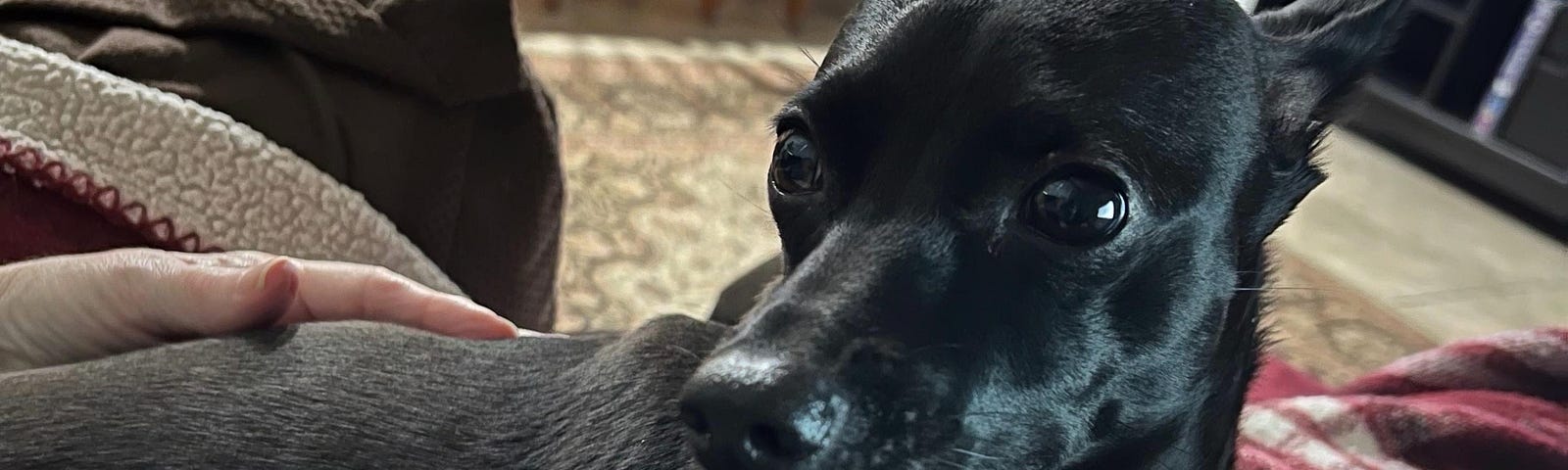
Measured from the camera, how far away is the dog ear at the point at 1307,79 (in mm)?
873

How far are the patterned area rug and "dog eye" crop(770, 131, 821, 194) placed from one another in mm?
1192

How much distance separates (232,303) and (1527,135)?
4.17 metres

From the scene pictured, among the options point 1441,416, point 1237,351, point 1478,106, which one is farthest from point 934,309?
point 1478,106

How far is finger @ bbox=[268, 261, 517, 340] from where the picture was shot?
3.49 feet

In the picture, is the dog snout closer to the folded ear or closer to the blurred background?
the folded ear

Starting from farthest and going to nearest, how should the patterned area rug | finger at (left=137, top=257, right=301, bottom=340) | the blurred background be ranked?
the blurred background < the patterned area rug < finger at (left=137, top=257, right=301, bottom=340)

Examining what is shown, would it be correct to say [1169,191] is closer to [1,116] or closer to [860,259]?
[860,259]

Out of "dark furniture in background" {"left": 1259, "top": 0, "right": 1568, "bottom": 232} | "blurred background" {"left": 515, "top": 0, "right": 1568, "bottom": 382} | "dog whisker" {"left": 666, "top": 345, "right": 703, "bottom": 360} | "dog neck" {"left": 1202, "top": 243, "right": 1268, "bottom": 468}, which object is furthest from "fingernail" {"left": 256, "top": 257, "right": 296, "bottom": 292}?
"dark furniture in background" {"left": 1259, "top": 0, "right": 1568, "bottom": 232}

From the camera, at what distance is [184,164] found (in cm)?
111

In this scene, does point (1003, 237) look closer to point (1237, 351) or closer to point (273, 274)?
point (1237, 351)

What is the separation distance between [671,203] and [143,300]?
207 centimetres

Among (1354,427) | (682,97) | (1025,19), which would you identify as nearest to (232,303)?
(1025,19)

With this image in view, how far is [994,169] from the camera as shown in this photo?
750 mm

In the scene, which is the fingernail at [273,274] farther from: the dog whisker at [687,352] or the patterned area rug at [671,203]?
the patterned area rug at [671,203]
